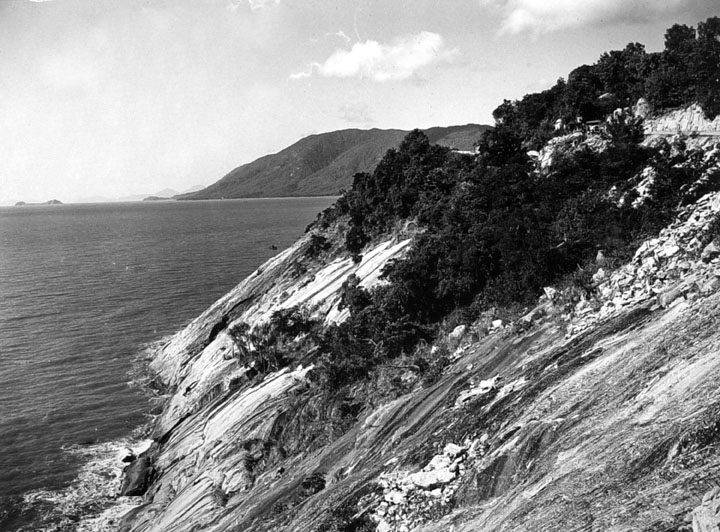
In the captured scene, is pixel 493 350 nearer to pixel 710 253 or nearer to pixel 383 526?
pixel 710 253

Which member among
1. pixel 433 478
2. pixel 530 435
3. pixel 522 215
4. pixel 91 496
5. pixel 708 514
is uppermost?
A: pixel 522 215

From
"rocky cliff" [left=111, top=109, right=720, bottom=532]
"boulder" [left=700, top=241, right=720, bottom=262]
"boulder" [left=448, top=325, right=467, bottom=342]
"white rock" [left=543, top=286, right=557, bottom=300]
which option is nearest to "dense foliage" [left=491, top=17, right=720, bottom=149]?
"rocky cliff" [left=111, top=109, right=720, bottom=532]

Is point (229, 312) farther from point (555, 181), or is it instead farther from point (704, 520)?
point (704, 520)

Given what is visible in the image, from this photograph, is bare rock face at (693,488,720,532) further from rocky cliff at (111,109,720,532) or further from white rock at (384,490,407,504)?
white rock at (384,490,407,504)

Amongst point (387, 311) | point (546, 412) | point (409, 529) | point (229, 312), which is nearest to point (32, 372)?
point (229, 312)

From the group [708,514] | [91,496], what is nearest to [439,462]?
[708,514]
